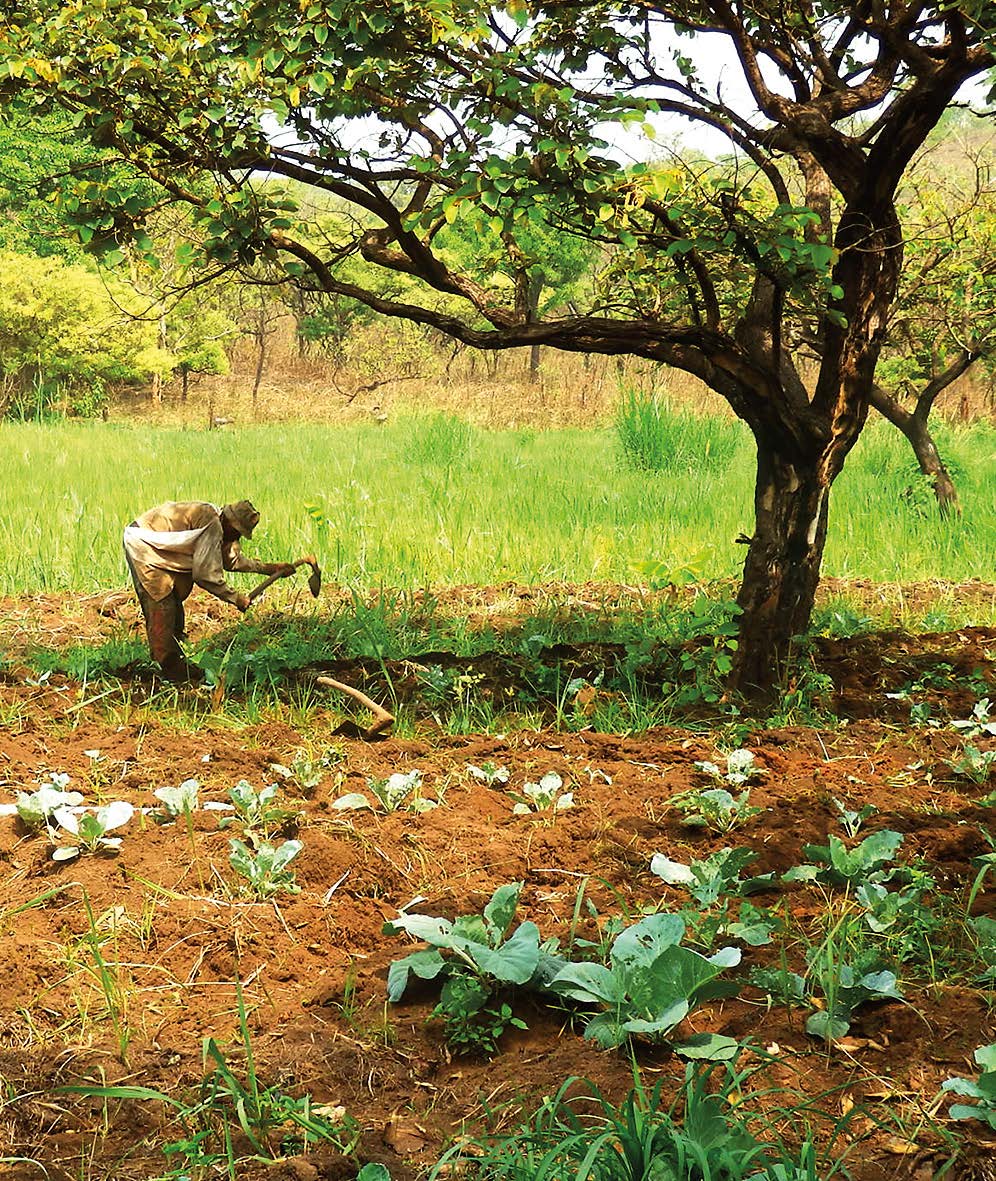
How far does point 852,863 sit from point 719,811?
43cm

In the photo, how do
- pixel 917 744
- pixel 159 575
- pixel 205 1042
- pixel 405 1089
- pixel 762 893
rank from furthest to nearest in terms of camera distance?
pixel 159 575 → pixel 917 744 → pixel 762 893 → pixel 205 1042 → pixel 405 1089

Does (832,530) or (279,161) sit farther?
(832,530)

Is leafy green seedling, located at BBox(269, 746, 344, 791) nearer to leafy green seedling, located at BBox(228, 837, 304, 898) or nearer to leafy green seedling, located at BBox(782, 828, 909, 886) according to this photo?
leafy green seedling, located at BBox(228, 837, 304, 898)

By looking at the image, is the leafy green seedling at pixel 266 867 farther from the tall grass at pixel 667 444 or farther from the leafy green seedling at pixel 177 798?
the tall grass at pixel 667 444

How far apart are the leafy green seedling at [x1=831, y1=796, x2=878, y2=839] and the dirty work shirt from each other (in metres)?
1.90

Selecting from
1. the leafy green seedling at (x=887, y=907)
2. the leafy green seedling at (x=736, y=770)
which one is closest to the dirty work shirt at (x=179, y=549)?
the leafy green seedling at (x=736, y=770)

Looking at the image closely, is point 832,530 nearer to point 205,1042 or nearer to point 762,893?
point 762,893

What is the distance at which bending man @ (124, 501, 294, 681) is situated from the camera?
3.58 metres

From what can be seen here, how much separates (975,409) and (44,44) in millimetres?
16664

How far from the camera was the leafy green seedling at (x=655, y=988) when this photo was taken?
1.81 metres

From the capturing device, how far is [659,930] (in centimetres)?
194

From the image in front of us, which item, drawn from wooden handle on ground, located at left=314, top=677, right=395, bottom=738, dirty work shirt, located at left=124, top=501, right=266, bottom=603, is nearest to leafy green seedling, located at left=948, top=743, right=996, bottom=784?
wooden handle on ground, located at left=314, top=677, right=395, bottom=738

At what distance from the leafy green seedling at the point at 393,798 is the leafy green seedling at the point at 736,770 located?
2.47 feet

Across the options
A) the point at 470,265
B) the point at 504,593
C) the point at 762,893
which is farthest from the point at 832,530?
the point at 762,893
